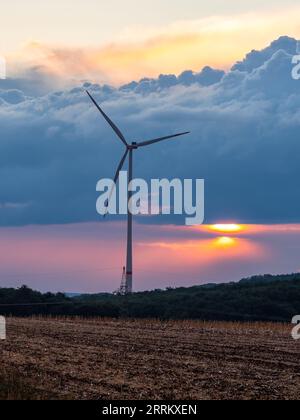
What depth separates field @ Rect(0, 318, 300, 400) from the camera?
85.7ft

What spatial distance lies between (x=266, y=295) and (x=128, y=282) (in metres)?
13.2

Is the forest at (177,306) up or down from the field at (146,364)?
up

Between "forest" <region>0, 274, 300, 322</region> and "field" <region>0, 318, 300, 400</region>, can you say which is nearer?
"field" <region>0, 318, 300, 400</region>

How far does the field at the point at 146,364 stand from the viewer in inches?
1029

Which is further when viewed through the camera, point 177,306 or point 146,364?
point 177,306

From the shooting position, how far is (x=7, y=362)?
31.9 metres

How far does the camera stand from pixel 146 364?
104 ft

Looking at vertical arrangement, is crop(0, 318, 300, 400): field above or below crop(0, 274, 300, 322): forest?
below

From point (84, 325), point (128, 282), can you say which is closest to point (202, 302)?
point (128, 282)

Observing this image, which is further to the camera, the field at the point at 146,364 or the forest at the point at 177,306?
the forest at the point at 177,306

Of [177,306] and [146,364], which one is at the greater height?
[177,306]
